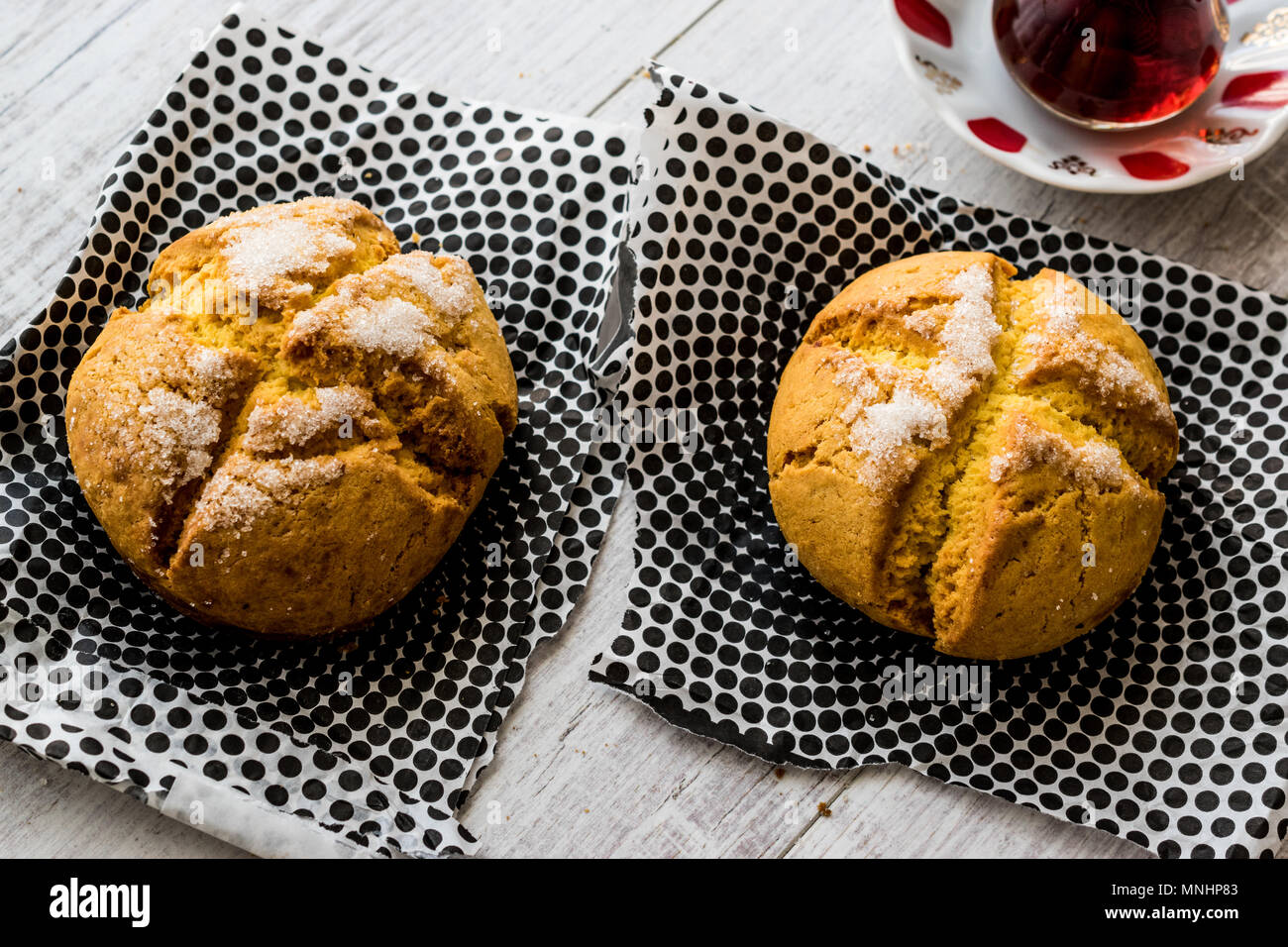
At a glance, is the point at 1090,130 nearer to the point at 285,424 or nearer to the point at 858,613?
the point at 858,613

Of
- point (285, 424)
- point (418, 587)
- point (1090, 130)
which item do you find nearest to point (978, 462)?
point (1090, 130)

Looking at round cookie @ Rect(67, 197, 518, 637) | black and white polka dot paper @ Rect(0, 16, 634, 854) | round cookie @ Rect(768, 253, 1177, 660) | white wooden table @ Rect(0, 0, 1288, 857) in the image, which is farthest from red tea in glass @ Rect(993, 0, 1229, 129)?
round cookie @ Rect(67, 197, 518, 637)

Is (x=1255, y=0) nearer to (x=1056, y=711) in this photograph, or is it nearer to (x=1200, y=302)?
(x=1200, y=302)

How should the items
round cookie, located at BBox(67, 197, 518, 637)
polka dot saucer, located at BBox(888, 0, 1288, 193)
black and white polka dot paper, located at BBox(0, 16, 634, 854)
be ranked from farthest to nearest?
polka dot saucer, located at BBox(888, 0, 1288, 193) < black and white polka dot paper, located at BBox(0, 16, 634, 854) < round cookie, located at BBox(67, 197, 518, 637)

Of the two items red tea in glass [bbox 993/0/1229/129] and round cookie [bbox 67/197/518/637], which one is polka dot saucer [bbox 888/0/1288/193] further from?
round cookie [bbox 67/197/518/637]

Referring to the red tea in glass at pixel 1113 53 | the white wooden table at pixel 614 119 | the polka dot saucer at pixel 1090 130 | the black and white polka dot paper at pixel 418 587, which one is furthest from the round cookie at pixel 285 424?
the red tea in glass at pixel 1113 53

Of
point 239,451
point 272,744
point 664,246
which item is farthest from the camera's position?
point 664,246
